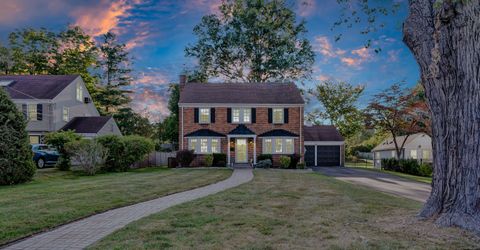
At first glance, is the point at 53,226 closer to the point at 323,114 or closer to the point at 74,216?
the point at 74,216

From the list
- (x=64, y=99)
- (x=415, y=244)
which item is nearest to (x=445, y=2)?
(x=415, y=244)

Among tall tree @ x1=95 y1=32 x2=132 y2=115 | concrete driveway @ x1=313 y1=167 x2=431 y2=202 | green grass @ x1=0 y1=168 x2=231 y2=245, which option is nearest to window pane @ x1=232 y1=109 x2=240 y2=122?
concrete driveway @ x1=313 y1=167 x2=431 y2=202

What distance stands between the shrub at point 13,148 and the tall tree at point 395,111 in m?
25.6

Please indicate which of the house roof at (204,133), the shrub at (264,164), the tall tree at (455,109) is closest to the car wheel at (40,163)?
the house roof at (204,133)

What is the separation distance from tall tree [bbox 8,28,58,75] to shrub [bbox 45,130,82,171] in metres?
23.9

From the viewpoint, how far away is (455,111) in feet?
18.8

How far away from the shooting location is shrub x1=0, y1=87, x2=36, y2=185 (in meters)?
13.2

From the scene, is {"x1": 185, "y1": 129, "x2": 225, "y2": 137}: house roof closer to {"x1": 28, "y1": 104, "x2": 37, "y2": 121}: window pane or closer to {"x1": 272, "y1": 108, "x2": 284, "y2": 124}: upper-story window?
{"x1": 272, "y1": 108, "x2": 284, "y2": 124}: upper-story window

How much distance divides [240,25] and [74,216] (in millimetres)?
33235

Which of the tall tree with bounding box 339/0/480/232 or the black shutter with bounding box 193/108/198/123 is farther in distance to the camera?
the black shutter with bounding box 193/108/198/123

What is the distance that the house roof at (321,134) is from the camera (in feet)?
105

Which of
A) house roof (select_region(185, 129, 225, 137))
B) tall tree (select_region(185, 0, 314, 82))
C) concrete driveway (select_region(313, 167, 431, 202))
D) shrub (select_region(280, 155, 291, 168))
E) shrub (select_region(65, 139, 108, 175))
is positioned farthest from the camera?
tall tree (select_region(185, 0, 314, 82))

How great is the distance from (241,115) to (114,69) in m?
25.1

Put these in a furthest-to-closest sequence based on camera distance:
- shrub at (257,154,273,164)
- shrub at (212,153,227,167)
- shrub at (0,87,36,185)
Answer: shrub at (257,154,273,164)
shrub at (212,153,227,167)
shrub at (0,87,36,185)
